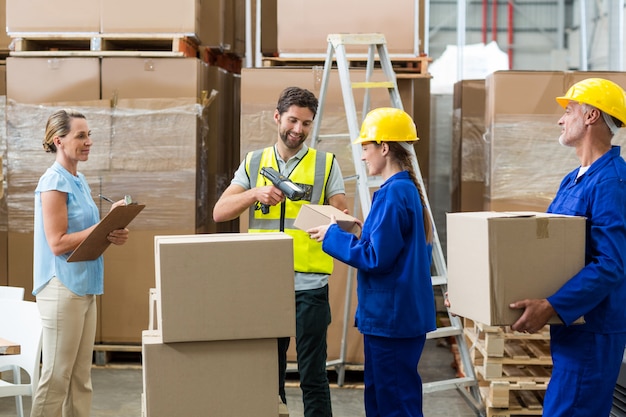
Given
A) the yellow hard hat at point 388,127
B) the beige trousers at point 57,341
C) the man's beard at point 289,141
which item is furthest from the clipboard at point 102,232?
the yellow hard hat at point 388,127

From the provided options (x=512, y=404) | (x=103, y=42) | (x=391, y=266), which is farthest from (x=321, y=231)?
(x=103, y=42)

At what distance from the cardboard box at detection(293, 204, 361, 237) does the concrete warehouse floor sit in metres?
1.97

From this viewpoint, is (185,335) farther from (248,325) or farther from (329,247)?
(329,247)

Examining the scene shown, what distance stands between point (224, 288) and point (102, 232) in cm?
108

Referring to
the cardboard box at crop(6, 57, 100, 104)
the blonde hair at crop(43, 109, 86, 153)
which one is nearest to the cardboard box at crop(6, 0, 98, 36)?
the cardboard box at crop(6, 57, 100, 104)

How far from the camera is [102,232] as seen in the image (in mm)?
3455

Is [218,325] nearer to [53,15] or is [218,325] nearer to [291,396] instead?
[291,396]

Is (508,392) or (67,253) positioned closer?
(67,253)

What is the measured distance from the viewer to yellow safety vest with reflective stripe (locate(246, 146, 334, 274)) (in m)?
3.61

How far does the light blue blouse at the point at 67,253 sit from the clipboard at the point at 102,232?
0.25ft

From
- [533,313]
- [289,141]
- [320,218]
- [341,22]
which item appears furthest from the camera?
[341,22]

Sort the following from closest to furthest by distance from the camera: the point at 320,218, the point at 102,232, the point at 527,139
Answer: the point at 320,218, the point at 102,232, the point at 527,139

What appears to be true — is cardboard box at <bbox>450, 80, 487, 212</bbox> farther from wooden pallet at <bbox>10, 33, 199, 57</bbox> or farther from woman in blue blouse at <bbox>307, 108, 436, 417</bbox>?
woman in blue blouse at <bbox>307, 108, 436, 417</bbox>

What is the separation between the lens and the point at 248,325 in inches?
103
